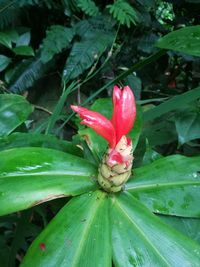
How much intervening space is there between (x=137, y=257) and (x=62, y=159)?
236mm

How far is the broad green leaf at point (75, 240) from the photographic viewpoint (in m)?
0.69

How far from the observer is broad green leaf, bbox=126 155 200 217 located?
2.74ft

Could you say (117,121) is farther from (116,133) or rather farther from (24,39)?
(24,39)

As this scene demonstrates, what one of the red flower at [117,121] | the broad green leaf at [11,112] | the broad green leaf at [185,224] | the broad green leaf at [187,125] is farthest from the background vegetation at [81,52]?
the red flower at [117,121]

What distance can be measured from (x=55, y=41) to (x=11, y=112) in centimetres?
89

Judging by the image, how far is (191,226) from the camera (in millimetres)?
860

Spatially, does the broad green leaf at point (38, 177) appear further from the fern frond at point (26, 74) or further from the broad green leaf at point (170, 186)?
the fern frond at point (26, 74)

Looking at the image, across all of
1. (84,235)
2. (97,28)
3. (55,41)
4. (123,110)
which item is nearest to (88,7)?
(97,28)

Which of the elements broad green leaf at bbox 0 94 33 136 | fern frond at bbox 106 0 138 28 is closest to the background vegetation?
fern frond at bbox 106 0 138 28

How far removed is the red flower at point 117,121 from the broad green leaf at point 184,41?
27cm

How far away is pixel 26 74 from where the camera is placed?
190 cm

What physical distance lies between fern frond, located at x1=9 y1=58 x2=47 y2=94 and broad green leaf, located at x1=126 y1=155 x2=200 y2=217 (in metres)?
1.13

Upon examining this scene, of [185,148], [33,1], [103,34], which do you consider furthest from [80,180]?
[33,1]

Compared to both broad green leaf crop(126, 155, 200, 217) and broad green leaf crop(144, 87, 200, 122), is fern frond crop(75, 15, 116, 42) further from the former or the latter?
broad green leaf crop(126, 155, 200, 217)
